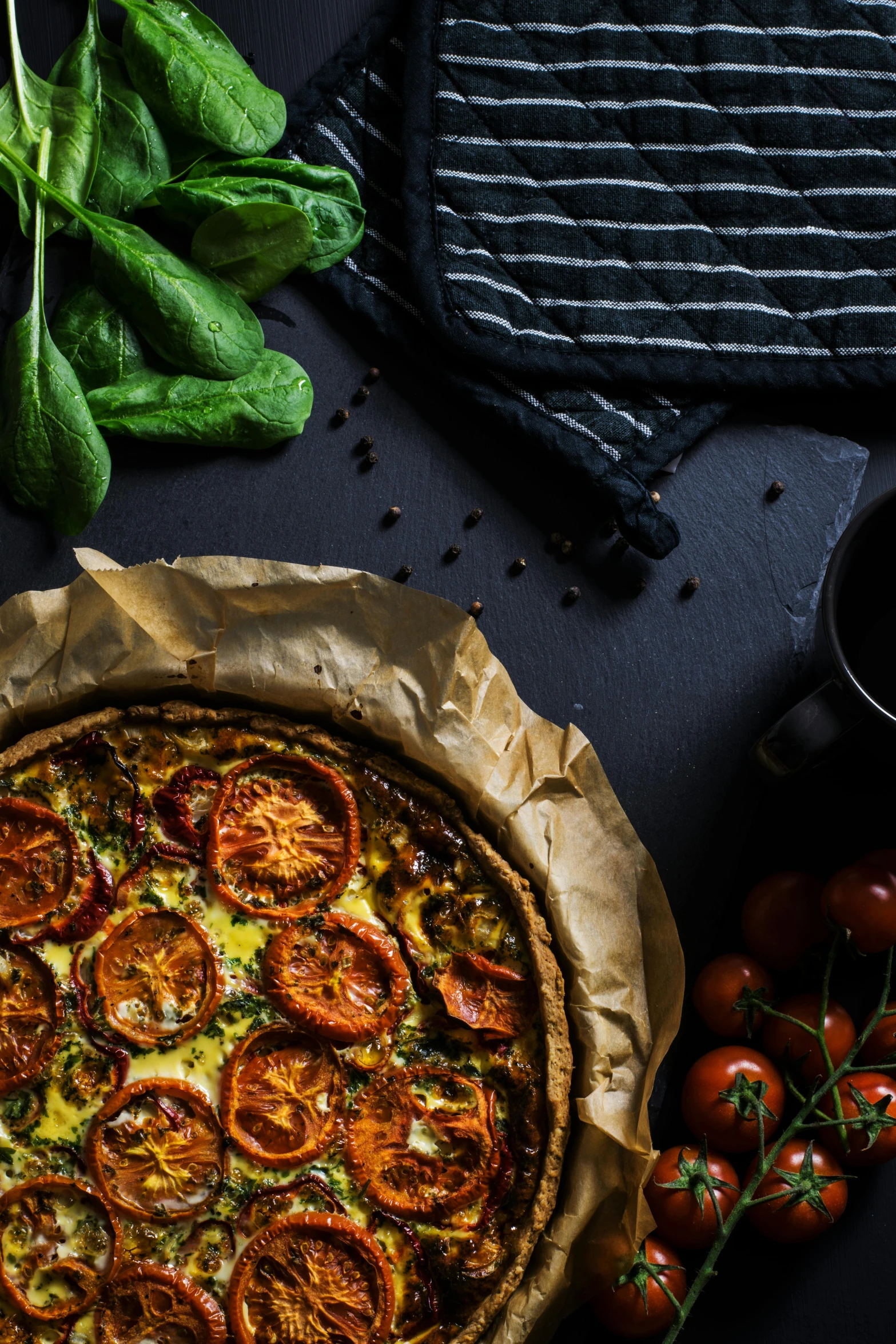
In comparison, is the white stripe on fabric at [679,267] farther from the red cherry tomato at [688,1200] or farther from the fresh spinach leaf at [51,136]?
the red cherry tomato at [688,1200]

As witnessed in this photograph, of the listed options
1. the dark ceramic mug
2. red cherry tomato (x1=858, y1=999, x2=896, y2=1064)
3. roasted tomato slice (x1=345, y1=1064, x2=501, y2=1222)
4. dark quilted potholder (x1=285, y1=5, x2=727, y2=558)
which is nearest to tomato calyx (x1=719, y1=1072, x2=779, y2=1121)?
red cherry tomato (x1=858, y1=999, x2=896, y2=1064)

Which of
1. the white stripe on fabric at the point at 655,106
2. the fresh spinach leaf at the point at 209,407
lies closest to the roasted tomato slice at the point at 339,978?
the fresh spinach leaf at the point at 209,407

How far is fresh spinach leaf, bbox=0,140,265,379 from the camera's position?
109 inches

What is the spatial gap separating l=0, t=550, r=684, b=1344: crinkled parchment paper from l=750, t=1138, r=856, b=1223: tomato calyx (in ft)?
1.12

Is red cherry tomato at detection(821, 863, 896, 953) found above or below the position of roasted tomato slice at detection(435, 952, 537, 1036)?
above

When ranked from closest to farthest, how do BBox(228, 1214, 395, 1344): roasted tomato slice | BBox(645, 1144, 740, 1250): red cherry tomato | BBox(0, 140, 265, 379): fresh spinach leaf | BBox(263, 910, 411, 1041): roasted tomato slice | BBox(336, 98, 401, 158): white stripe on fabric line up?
1. BBox(228, 1214, 395, 1344): roasted tomato slice
2. BBox(263, 910, 411, 1041): roasted tomato slice
3. BBox(645, 1144, 740, 1250): red cherry tomato
4. BBox(0, 140, 265, 379): fresh spinach leaf
5. BBox(336, 98, 401, 158): white stripe on fabric

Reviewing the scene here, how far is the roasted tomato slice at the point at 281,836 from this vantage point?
248cm

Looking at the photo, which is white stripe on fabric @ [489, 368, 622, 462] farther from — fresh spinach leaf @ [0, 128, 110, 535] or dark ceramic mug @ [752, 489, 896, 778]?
fresh spinach leaf @ [0, 128, 110, 535]

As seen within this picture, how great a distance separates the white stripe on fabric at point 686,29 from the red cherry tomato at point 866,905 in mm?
2194

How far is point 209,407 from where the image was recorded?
284 centimetres

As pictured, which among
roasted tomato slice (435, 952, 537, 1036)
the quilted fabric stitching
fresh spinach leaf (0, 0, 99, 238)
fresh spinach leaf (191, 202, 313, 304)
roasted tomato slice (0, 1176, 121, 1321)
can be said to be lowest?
roasted tomato slice (0, 1176, 121, 1321)

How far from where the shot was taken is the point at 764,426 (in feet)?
9.84

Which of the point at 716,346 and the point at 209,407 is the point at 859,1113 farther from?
the point at 209,407

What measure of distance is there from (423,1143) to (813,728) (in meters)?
1.24
